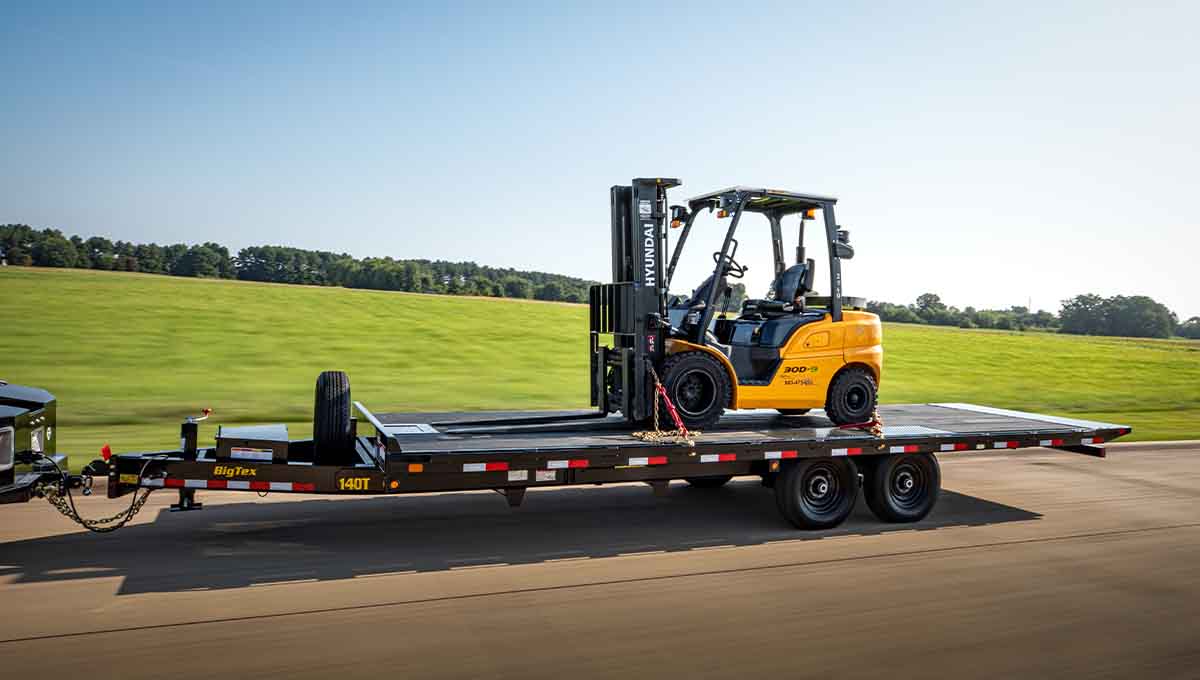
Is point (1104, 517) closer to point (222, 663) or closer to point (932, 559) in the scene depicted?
point (932, 559)

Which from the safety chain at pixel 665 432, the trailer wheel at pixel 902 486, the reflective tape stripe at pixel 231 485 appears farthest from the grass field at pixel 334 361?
the trailer wheel at pixel 902 486

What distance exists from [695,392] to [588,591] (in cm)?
293

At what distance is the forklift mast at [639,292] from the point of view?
28.5 feet

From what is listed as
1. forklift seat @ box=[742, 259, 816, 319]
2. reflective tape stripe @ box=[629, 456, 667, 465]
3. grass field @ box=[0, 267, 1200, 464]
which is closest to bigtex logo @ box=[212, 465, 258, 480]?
reflective tape stripe @ box=[629, 456, 667, 465]

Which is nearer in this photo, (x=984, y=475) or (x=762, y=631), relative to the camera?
(x=762, y=631)

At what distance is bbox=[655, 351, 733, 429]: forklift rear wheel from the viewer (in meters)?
8.72

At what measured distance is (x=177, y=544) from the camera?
285 inches

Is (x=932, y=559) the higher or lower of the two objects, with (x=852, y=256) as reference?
lower

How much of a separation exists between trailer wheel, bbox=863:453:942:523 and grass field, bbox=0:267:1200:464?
912 centimetres

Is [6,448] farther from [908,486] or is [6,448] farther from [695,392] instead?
[908,486]

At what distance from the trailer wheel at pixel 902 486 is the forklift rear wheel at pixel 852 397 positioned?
831mm

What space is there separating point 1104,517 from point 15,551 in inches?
375

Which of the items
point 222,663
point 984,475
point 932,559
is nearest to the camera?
point 222,663

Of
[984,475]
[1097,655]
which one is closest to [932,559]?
[1097,655]
